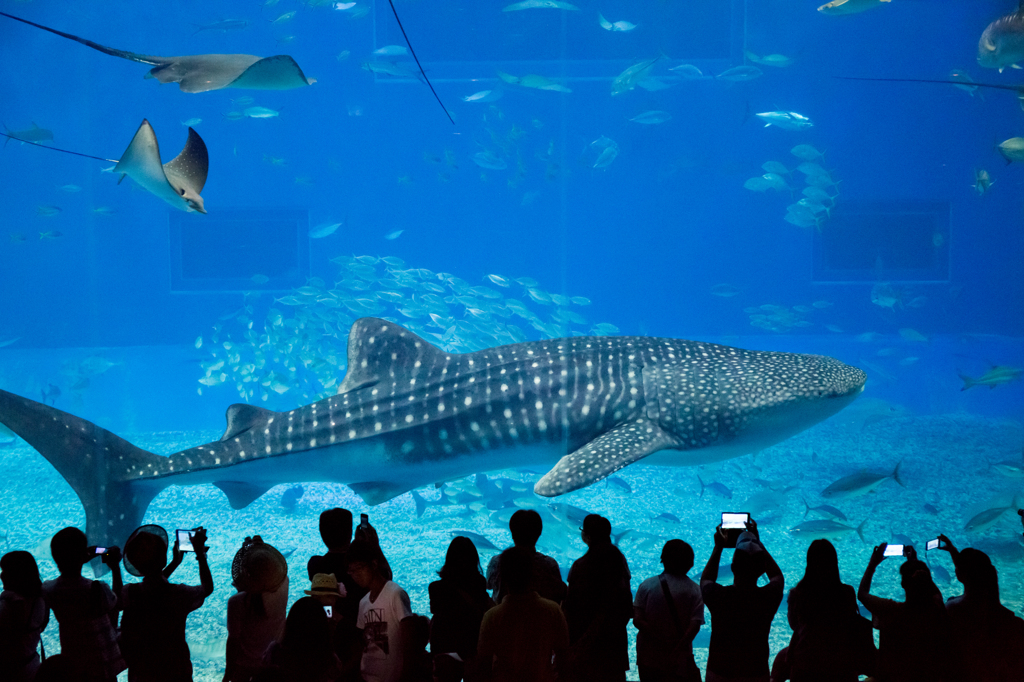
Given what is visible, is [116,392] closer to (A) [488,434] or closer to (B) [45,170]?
(B) [45,170]

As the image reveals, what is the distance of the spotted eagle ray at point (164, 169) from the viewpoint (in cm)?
398

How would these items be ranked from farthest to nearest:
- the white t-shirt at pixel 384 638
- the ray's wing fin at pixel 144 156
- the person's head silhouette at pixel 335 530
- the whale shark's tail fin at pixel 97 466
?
1. the ray's wing fin at pixel 144 156
2. the whale shark's tail fin at pixel 97 466
3. the person's head silhouette at pixel 335 530
4. the white t-shirt at pixel 384 638

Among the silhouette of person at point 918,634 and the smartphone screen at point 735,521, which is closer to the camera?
the silhouette of person at point 918,634

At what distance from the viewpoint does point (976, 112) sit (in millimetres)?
23938

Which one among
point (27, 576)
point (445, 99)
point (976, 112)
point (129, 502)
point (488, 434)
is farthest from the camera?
point (445, 99)

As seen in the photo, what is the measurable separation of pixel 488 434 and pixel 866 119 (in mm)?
27466

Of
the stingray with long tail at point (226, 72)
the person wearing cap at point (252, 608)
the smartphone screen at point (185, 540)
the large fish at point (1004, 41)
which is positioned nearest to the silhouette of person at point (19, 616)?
the smartphone screen at point (185, 540)

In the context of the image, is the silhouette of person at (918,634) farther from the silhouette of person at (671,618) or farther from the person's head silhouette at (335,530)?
the person's head silhouette at (335,530)

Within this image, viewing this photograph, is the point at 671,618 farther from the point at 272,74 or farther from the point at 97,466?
the point at 272,74

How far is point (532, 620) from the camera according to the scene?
194 centimetres

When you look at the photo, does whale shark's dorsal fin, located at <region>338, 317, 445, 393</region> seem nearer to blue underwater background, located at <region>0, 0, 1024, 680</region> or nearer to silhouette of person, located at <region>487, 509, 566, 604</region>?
silhouette of person, located at <region>487, 509, 566, 604</region>

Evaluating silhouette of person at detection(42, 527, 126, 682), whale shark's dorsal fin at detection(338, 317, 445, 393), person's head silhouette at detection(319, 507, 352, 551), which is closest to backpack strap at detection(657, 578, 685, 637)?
person's head silhouette at detection(319, 507, 352, 551)

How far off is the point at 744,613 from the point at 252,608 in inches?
65.2

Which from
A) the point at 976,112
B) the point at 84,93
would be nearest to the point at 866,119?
the point at 976,112
